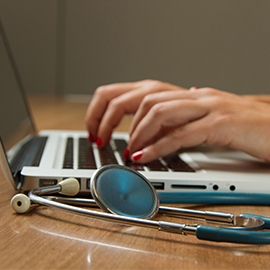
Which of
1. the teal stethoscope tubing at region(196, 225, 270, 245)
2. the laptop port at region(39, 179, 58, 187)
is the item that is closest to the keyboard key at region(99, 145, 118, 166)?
the laptop port at region(39, 179, 58, 187)

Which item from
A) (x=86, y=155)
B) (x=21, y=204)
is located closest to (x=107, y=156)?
(x=86, y=155)

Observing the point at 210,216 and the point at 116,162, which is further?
the point at 116,162

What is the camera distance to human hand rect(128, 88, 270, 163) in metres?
0.57

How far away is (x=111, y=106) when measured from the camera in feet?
2.50

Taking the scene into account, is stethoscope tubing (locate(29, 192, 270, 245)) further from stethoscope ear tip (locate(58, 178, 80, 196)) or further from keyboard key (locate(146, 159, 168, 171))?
keyboard key (locate(146, 159, 168, 171))

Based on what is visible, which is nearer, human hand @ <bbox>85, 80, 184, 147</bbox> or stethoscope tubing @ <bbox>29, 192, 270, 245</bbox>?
stethoscope tubing @ <bbox>29, 192, 270, 245</bbox>

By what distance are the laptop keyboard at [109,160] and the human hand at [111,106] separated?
39mm

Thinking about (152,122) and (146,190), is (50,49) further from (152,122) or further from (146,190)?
(146,190)

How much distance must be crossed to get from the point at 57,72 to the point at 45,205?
2.47 metres

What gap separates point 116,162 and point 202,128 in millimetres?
151

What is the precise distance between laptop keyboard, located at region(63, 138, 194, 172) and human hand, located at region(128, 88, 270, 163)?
19 millimetres

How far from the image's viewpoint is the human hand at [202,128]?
0.57 metres

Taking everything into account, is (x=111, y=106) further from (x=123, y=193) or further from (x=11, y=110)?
(x=123, y=193)

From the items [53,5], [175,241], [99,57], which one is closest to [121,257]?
[175,241]
